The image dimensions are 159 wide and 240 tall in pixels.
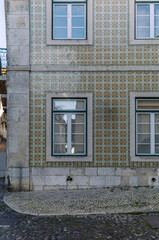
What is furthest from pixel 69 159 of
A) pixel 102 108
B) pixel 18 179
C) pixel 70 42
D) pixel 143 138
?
pixel 70 42

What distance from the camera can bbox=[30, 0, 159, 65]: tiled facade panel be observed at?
6.69 metres

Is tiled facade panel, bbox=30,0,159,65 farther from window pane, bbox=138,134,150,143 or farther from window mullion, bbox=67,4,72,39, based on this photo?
window pane, bbox=138,134,150,143

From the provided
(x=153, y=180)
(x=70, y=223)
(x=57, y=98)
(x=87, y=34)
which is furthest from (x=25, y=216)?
(x=87, y=34)

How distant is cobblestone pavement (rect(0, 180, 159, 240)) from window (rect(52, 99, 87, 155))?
2.38 metres

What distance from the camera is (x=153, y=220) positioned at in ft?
14.4

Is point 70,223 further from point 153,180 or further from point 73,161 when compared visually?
point 153,180

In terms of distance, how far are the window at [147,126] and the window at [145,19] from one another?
202cm

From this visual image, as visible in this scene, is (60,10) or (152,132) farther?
(60,10)

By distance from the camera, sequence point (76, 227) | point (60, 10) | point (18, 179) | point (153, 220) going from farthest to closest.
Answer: point (60, 10) < point (18, 179) < point (153, 220) < point (76, 227)

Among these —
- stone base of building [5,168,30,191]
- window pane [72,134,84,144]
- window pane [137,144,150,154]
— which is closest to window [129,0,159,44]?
window pane [137,144,150,154]

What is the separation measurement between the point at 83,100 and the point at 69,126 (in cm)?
90

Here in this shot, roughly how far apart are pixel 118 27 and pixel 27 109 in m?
3.71

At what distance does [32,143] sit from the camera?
21.7 ft

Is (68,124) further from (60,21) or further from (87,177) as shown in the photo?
(60,21)
